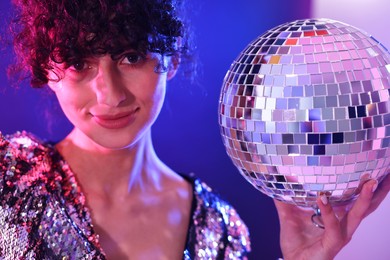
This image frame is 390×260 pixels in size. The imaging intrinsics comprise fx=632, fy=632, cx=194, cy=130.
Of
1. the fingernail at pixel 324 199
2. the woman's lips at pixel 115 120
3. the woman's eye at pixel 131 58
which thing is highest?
the woman's eye at pixel 131 58

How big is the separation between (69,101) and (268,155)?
481mm

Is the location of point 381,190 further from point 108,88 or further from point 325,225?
point 108,88

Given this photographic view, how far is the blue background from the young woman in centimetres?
19

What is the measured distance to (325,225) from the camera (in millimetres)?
1084

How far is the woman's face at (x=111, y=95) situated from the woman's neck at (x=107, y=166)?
0.55 feet

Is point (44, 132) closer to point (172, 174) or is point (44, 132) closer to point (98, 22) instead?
point (172, 174)

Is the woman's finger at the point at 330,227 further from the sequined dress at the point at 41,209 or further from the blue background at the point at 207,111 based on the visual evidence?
the blue background at the point at 207,111

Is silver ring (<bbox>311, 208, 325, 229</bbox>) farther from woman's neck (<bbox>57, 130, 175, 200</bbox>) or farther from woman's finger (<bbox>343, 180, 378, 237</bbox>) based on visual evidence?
woman's neck (<bbox>57, 130, 175, 200</bbox>)

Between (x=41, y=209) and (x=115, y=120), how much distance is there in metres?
0.26

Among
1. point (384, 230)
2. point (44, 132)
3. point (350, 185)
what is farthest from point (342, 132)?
point (44, 132)

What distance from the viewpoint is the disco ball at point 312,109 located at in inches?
34.4

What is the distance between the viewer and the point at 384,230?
158cm

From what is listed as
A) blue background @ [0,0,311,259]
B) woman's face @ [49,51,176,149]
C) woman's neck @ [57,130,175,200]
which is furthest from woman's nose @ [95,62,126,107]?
blue background @ [0,0,311,259]

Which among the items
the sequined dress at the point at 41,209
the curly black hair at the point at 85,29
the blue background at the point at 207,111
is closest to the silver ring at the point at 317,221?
the sequined dress at the point at 41,209
